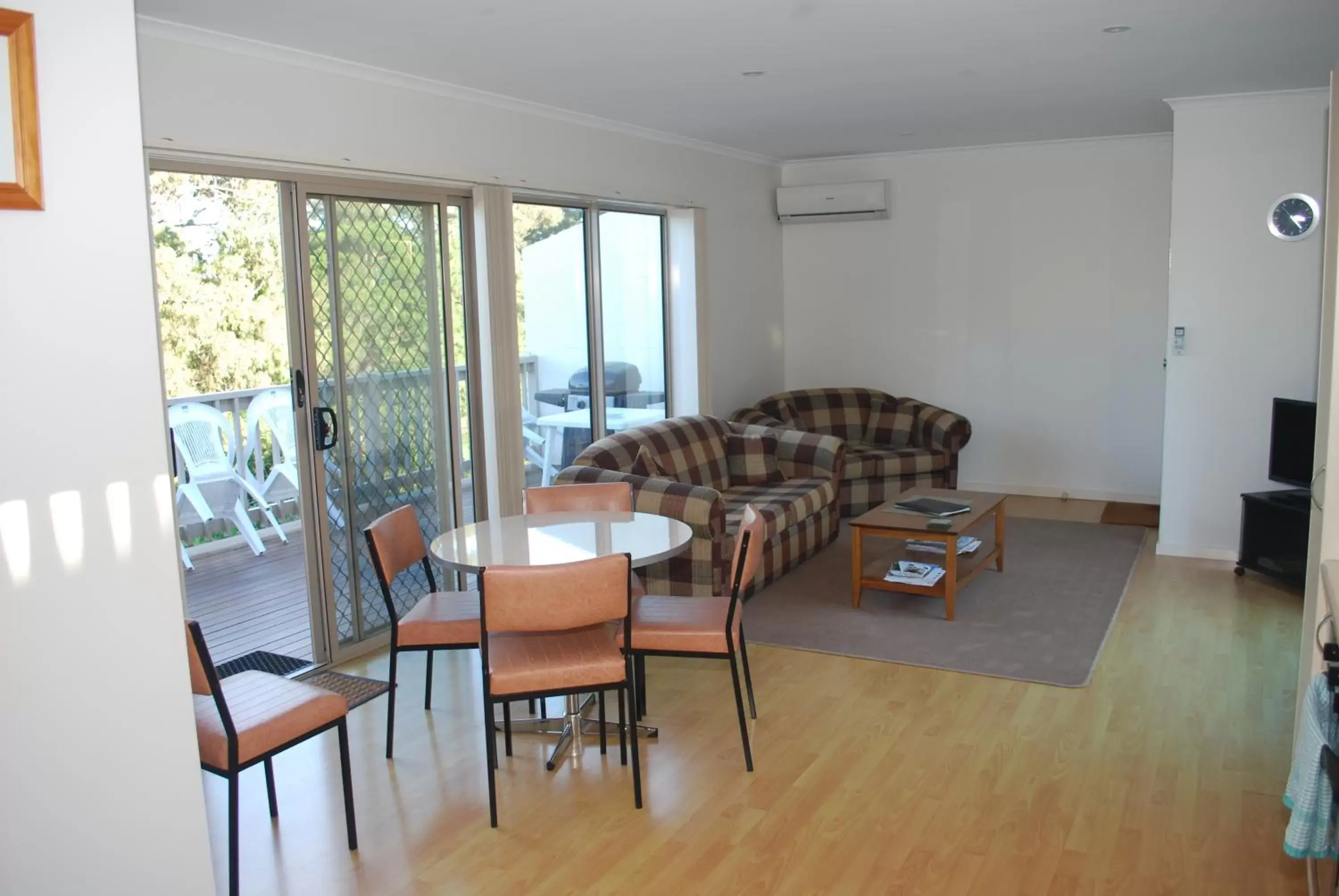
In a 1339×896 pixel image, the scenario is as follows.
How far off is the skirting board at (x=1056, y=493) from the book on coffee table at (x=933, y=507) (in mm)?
1950

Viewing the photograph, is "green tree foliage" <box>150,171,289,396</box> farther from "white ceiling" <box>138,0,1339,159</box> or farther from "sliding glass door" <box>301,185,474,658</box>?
"white ceiling" <box>138,0,1339,159</box>

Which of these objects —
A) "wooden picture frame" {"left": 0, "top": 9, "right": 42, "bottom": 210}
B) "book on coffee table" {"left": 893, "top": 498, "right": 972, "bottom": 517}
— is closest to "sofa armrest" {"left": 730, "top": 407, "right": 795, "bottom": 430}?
"book on coffee table" {"left": 893, "top": 498, "right": 972, "bottom": 517}

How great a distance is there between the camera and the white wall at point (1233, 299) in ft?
19.1

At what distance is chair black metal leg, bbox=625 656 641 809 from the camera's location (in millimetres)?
3367

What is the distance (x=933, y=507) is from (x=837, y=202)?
131 inches

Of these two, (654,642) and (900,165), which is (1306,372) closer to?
(900,165)

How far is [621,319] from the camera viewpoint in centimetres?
687

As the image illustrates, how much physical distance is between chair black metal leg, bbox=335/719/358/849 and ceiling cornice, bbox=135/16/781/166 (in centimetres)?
243

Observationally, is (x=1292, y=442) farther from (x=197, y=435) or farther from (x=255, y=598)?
(x=197, y=435)

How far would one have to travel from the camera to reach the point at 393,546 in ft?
12.7

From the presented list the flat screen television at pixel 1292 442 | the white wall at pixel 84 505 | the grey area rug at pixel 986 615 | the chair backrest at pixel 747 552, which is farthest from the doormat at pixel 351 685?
the flat screen television at pixel 1292 442

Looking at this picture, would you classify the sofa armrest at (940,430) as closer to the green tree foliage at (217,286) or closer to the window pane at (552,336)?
the window pane at (552,336)

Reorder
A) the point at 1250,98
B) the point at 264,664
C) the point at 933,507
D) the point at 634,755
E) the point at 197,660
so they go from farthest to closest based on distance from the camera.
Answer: the point at 1250,98, the point at 933,507, the point at 264,664, the point at 634,755, the point at 197,660

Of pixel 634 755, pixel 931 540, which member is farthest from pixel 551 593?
pixel 931 540
